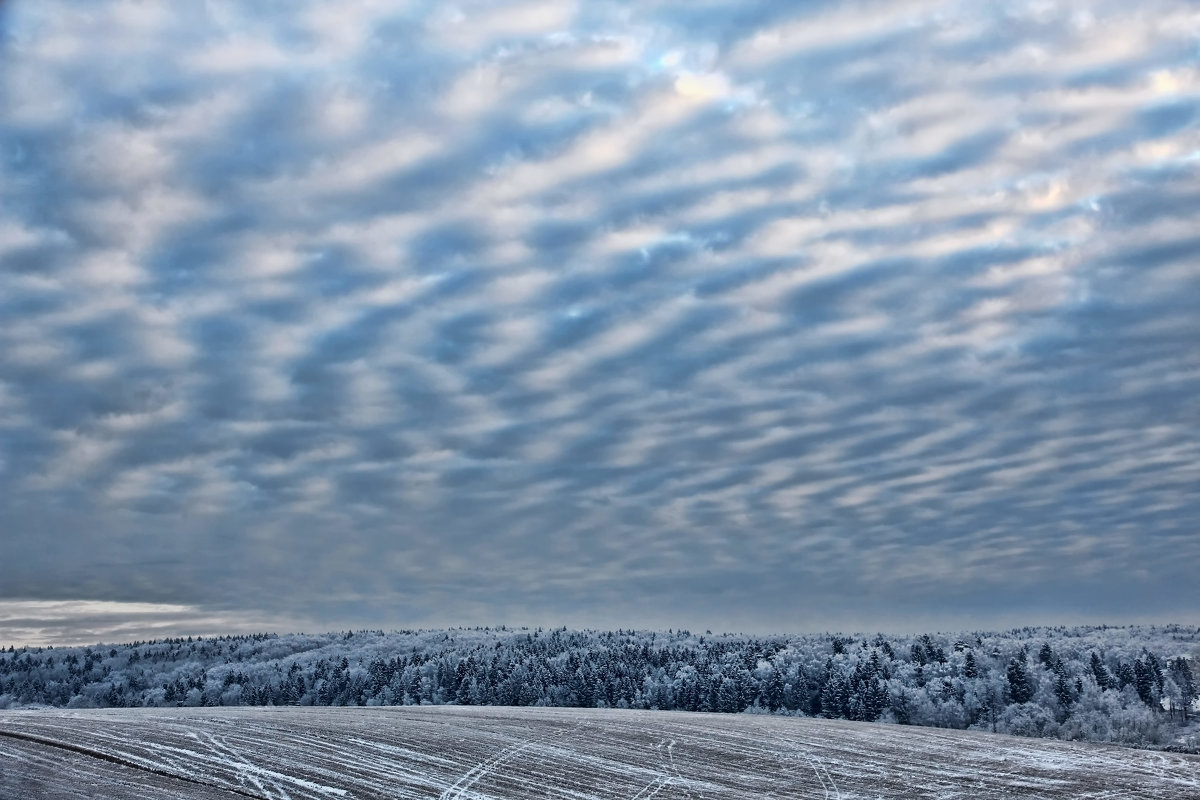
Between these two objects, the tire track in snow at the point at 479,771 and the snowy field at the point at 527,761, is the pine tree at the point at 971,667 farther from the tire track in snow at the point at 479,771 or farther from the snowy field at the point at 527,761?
the tire track in snow at the point at 479,771

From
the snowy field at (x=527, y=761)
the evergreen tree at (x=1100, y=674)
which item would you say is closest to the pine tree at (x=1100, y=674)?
the evergreen tree at (x=1100, y=674)

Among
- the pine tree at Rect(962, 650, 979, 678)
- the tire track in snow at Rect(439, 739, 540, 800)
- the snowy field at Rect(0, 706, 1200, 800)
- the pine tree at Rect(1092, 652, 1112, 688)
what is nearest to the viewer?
the tire track in snow at Rect(439, 739, 540, 800)

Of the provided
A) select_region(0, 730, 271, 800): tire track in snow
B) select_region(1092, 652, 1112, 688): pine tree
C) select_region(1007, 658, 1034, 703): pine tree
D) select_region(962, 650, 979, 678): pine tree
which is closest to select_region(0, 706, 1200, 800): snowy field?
select_region(0, 730, 271, 800): tire track in snow

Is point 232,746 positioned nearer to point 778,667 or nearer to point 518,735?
point 518,735

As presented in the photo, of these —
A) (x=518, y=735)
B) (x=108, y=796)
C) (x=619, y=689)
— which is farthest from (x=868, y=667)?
(x=108, y=796)

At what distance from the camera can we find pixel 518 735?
57469mm

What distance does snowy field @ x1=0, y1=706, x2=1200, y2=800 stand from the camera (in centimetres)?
4006

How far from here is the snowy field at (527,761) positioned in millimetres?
40062

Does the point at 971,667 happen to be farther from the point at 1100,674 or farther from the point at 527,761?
the point at 527,761

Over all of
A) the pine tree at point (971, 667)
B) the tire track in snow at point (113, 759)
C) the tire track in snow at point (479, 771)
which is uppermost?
the pine tree at point (971, 667)

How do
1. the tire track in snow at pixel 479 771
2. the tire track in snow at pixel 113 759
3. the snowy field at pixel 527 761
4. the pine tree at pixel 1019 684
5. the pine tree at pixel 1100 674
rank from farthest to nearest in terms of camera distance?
the pine tree at pixel 1100 674 < the pine tree at pixel 1019 684 < the snowy field at pixel 527 761 < the tire track in snow at pixel 479 771 < the tire track in snow at pixel 113 759

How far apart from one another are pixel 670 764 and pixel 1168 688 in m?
161

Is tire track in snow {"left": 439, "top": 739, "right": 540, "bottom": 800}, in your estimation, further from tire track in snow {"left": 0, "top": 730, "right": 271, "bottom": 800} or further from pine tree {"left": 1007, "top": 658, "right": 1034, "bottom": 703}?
pine tree {"left": 1007, "top": 658, "right": 1034, "bottom": 703}

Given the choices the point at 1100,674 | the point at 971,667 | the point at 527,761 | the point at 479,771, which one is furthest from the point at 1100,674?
the point at 479,771
